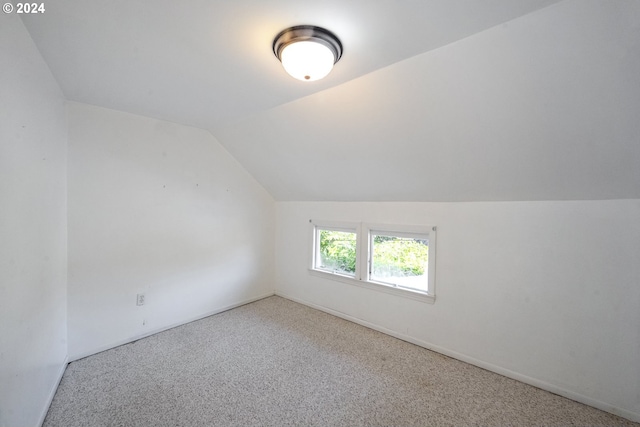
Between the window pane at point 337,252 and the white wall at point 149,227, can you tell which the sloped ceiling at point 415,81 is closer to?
the white wall at point 149,227

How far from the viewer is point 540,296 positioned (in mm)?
2096

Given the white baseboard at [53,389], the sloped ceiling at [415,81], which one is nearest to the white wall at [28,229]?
the white baseboard at [53,389]

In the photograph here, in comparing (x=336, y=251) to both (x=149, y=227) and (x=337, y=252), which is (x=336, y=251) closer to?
(x=337, y=252)

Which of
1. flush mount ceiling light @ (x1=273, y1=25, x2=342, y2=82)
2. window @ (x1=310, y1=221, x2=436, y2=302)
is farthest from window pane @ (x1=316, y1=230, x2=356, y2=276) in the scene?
flush mount ceiling light @ (x1=273, y1=25, x2=342, y2=82)

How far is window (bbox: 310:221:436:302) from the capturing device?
8.99 ft

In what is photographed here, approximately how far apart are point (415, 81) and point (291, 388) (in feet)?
7.52

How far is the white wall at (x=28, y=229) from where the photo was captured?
127cm

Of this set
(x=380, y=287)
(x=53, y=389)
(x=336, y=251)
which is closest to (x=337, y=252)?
(x=336, y=251)

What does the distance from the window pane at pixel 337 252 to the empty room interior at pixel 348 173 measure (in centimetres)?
3

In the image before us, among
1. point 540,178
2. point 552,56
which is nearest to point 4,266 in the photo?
point 552,56

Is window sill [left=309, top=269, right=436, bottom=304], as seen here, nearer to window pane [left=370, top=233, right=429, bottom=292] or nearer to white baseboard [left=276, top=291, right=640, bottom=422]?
window pane [left=370, top=233, right=429, bottom=292]

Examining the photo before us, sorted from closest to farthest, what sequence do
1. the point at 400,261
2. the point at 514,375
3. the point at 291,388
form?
the point at 291,388, the point at 514,375, the point at 400,261

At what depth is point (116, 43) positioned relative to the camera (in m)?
1.55

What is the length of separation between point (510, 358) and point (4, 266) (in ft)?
10.6
